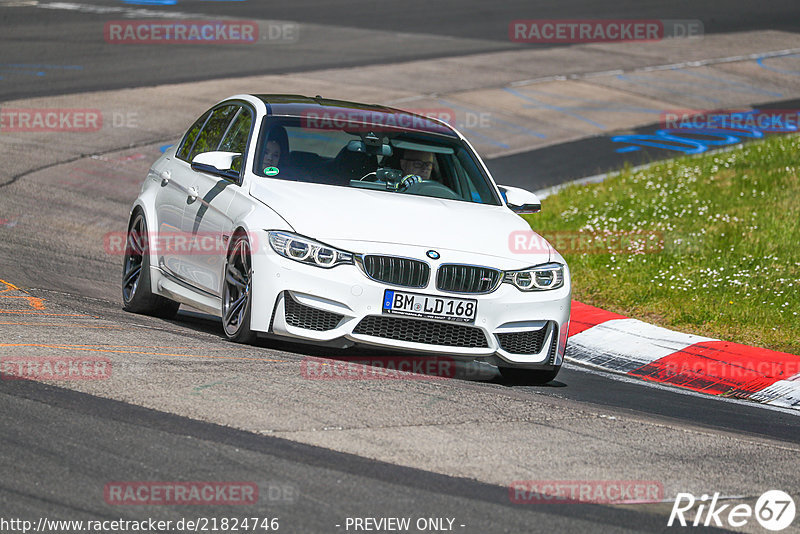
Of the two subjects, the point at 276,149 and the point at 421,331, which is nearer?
the point at 421,331

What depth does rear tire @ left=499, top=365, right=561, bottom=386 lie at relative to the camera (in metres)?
8.03

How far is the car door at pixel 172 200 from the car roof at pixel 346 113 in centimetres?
79

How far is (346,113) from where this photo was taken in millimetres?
9023

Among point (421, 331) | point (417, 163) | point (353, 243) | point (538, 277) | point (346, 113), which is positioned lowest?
point (421, 331)

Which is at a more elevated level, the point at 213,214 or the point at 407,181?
the point at 407,181

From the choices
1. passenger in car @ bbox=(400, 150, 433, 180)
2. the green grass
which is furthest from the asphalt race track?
the green grass

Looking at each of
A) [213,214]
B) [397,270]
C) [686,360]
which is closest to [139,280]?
[213,214]

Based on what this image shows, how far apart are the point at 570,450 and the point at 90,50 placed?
20.4 metres

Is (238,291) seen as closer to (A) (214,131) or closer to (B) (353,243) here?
(B) (353,243)

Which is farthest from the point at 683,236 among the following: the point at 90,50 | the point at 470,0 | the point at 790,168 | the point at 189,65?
the point at 470,0

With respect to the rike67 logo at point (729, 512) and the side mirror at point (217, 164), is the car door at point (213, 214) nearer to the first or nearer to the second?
the side mirror at point (217, 164)

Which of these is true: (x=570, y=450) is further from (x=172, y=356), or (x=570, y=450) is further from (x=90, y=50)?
(x=90, y=50)

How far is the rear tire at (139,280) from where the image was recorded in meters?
Result: 9.26

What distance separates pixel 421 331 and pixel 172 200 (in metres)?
2.60
